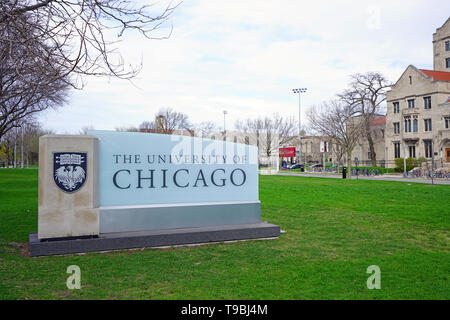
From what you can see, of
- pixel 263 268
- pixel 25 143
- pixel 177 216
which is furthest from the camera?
pixel 25 143

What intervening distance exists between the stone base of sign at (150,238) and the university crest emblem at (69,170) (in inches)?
39.2

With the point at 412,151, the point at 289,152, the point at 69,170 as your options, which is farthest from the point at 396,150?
the point at 69,170

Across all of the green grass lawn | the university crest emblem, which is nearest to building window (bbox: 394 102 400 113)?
the green grass lawn

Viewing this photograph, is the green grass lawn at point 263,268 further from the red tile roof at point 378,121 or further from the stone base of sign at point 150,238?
the red tile roof at point 378,121

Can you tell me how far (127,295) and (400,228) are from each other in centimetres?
741

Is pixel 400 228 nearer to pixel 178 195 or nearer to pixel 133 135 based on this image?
pixel 178 195

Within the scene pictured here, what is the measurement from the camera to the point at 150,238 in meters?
7.36

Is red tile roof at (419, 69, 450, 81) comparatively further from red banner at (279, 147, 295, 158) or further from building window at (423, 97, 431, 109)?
red banner at (279, 147, 295, 158)

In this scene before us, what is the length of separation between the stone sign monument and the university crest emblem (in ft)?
0.06

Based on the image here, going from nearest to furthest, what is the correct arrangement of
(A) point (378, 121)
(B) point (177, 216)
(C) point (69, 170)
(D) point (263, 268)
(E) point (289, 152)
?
(D) point (263, 268), (C) point (69, 170), (B) point (177, 216), (E) point (289, 152), (A) point (378, 121)

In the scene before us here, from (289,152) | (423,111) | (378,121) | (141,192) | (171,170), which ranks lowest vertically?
(141,192)

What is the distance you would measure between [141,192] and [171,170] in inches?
30.7

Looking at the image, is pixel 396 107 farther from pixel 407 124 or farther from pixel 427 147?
pixel 427 147

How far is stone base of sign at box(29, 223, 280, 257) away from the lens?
22.4 feet
